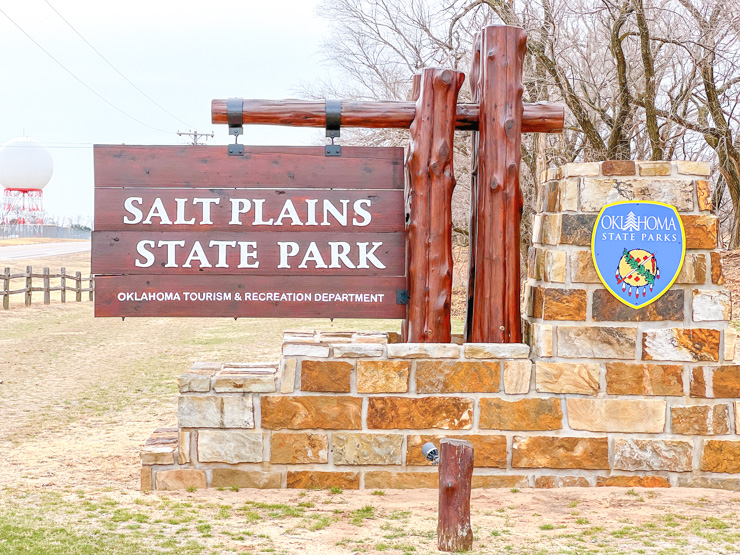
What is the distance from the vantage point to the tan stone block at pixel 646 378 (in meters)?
5.20

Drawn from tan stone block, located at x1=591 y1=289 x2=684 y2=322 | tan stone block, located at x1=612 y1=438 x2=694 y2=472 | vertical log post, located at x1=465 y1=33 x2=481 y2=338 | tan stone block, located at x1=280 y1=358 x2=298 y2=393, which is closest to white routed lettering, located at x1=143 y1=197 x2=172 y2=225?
tan stone block, located at x1=280 y1=358 x2=298 y2=393

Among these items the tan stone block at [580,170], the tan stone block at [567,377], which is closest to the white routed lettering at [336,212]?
the tan stone block at [580,170]

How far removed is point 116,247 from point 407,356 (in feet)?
6.75

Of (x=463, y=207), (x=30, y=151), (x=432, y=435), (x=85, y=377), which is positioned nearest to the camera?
(x=432, y=435)

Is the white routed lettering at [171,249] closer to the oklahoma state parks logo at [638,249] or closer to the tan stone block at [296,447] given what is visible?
the tan stone block at [296,447]

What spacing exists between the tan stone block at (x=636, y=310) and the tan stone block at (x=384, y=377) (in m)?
1.28

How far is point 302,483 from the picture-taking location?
5.22 metres

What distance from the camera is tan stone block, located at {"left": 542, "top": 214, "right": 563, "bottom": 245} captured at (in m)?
5.25

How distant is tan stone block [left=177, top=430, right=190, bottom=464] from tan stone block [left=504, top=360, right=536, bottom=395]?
2.07m

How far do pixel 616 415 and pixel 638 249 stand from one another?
3.55ft

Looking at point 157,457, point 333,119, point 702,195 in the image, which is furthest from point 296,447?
point 702,195

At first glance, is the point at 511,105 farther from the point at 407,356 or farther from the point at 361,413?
the point at 361,413

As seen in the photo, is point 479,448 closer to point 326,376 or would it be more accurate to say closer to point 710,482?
point 326,376

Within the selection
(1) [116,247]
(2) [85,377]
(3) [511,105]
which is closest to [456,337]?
(3) [511,105]
